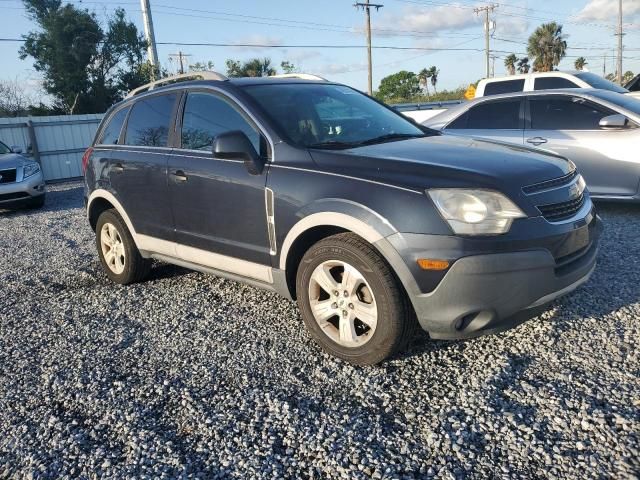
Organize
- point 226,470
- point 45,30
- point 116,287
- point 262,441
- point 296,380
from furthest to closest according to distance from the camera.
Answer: point 45,30 → point 116,287 → point 296,380 → point 262,441 → point 226,470

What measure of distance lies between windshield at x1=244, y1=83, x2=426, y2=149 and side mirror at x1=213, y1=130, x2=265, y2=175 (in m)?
0.26

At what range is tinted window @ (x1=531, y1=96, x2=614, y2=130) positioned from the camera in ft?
22.2

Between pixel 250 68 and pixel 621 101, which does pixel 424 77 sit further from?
pixel 621 101

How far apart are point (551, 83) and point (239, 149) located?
942cm

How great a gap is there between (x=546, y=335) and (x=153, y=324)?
277cm

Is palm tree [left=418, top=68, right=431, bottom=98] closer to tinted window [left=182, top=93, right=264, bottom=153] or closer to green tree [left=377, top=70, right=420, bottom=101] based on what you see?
green tree [left=377, top=70, right=420, bottom=101]

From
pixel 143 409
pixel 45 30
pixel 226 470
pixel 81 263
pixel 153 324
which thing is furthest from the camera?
pixel 45 30

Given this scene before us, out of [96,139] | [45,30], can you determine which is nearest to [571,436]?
[96,139]

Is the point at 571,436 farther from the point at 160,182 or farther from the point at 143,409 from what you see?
the point at 160,182

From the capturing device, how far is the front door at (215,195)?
368 cm

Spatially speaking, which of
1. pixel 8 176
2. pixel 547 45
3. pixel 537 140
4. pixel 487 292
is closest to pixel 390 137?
pixel 487 292

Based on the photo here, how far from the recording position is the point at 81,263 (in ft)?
20.5

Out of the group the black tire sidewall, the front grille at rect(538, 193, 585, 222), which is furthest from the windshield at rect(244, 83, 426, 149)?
the front grille at rect(538, 193, 585, 222)

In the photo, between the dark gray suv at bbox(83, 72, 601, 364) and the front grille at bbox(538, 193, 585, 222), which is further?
the front grille at bbox(538, 193, 585, 222)
